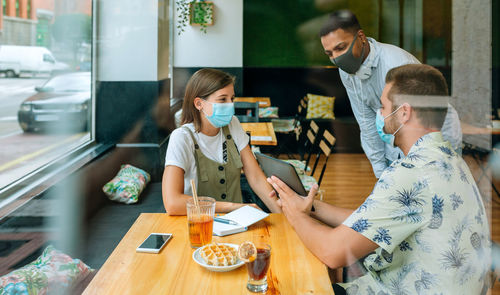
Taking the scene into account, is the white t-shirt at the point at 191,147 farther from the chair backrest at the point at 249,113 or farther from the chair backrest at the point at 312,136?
the chair backrest at the point at 249,113

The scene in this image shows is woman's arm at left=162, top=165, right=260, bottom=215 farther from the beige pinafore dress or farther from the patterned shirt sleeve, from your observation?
the patterned shirt sleeve

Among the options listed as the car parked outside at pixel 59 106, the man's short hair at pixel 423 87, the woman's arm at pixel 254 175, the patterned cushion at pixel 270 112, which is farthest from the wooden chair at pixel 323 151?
the car parked outside at pixel 59 106

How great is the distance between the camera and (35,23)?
204cm

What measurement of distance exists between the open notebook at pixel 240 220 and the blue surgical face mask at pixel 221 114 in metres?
0.45

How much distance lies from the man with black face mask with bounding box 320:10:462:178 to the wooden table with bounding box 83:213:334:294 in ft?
1.60

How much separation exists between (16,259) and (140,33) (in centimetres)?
A: 192

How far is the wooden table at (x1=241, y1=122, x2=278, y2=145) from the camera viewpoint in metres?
3.18

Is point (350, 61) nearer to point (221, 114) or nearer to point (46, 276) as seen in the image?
point (221, 114)

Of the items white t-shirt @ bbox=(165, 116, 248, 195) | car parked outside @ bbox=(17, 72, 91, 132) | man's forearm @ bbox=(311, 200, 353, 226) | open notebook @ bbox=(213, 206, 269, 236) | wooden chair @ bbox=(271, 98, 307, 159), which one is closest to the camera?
open notebook @ bbox=(213, 206, 269, 236)

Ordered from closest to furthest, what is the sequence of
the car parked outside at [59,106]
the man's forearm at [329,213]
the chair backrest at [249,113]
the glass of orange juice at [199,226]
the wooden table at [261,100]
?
the glass of orange juice at [199,226], the man's forearm at [329,213], the car parked outside at [59,106], the wooden table at [261,100], the chair backrest at [249,113]

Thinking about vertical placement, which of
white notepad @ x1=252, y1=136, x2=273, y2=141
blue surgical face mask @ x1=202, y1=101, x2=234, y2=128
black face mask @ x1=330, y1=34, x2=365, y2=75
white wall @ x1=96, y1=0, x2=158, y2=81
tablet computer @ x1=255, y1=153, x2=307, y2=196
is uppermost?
white wall @ x1=96, y1=0, x2=158, y2=81

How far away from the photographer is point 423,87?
3.66ft

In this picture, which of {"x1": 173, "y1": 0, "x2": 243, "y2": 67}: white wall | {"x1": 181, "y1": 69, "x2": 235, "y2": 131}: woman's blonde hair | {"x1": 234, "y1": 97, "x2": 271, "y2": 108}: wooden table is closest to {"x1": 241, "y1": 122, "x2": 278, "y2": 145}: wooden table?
{"x1": 234, "y1": 97, "x2": 271, "y2": 108}: wooden table

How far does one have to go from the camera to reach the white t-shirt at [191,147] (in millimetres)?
1690
